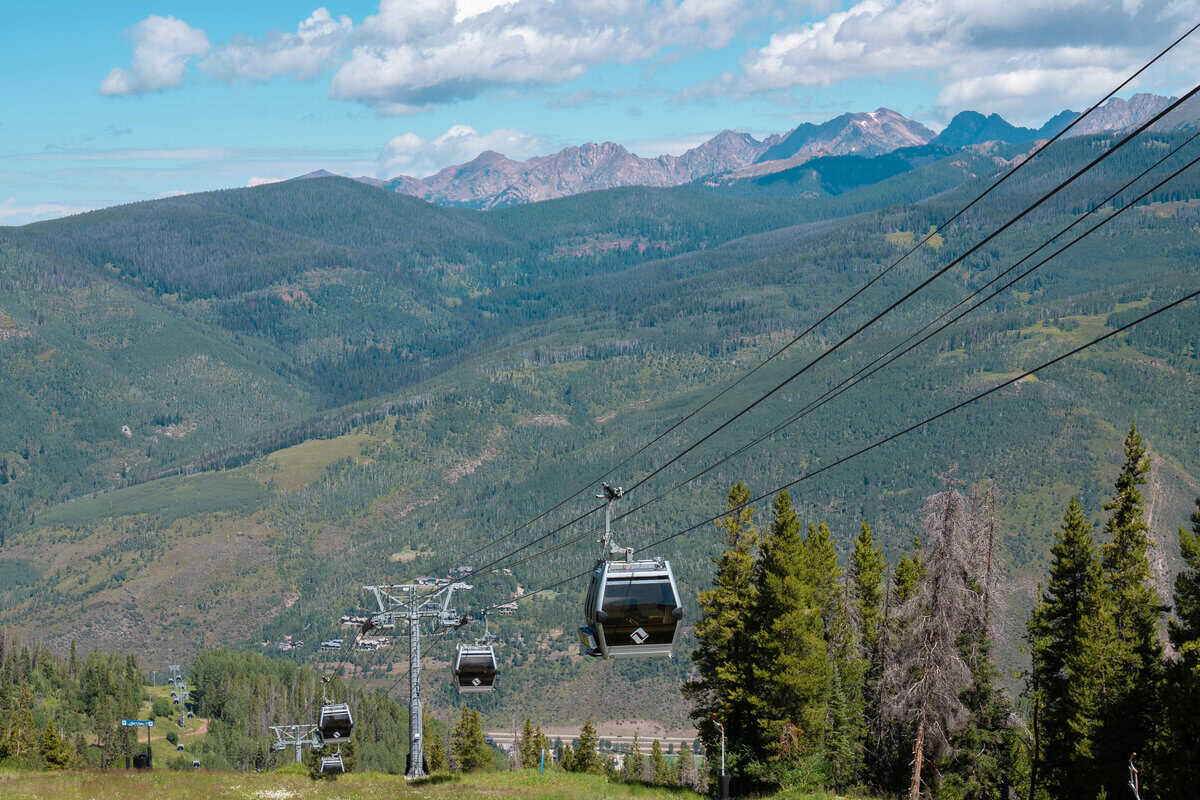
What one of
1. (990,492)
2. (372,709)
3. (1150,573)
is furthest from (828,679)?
(372,709)

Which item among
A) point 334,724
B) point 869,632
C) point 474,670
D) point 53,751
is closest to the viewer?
point 474,670

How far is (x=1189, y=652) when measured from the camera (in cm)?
4256

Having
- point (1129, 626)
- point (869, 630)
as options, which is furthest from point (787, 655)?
point (1129, 626)

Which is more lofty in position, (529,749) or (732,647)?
(732,647)

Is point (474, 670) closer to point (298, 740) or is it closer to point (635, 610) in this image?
point (635, 610)

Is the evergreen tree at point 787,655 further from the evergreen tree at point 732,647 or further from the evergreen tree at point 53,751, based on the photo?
the evergreen tree at point 53,751

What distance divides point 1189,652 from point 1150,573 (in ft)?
34.8

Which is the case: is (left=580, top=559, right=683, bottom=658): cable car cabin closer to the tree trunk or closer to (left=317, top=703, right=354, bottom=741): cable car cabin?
the tree trunk

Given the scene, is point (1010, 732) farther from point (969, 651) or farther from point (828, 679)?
point (828, 679)

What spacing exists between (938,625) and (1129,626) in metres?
9.09

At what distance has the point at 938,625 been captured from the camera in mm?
52062

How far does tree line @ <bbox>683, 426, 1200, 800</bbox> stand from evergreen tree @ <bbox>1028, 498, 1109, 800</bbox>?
0.30ft

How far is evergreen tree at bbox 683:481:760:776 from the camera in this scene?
193 feet

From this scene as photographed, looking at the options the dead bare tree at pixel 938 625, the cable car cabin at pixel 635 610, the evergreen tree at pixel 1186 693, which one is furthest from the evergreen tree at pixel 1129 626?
the cable car cabin at pixel 635 610
